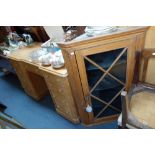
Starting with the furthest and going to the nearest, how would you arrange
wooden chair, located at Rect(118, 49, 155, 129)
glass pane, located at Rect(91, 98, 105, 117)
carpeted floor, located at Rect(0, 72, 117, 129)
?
carpeted floor, located at Rect(0, 72, 117, 129) → glass pane, located at Rect(91, 98, 105, 117) → wooden chair, located at Rect(118, 49, 155, 129)

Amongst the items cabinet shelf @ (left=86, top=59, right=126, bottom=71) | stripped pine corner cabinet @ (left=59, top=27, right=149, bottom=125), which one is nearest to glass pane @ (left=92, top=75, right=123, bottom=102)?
stripped pine corner cabinet @ (left=59, top=27, right=149, bottom=125)

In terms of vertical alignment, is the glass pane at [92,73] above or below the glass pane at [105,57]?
below

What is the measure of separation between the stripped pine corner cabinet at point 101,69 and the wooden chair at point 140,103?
84mm

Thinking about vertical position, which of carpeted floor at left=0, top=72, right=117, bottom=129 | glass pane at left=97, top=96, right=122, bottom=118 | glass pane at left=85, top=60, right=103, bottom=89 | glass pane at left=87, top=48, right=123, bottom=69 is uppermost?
glass pane at left=87, top=48, right=123, bottom=69

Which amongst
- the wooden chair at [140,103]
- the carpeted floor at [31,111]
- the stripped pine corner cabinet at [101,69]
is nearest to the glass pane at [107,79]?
the stripped pine corner cabinet at [101,69]

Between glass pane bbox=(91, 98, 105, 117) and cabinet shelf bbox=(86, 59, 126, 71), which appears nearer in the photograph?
cabinet shelf bbox=(86, 59, 126, 71)

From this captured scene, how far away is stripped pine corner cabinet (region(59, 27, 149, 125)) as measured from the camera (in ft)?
4.12

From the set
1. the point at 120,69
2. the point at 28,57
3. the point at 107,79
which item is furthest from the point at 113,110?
the point at 28,57

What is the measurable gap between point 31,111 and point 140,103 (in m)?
1.51

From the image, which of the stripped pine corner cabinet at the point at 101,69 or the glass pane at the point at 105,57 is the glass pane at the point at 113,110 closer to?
the stripped pine corner cabinet at the point at 101,69

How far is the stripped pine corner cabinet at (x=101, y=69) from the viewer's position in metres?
1.26

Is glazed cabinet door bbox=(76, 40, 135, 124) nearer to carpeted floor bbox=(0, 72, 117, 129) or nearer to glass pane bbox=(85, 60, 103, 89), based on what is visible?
glass pane bbox=(85, 60, 103, 89)

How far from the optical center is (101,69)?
1446 millimetres
